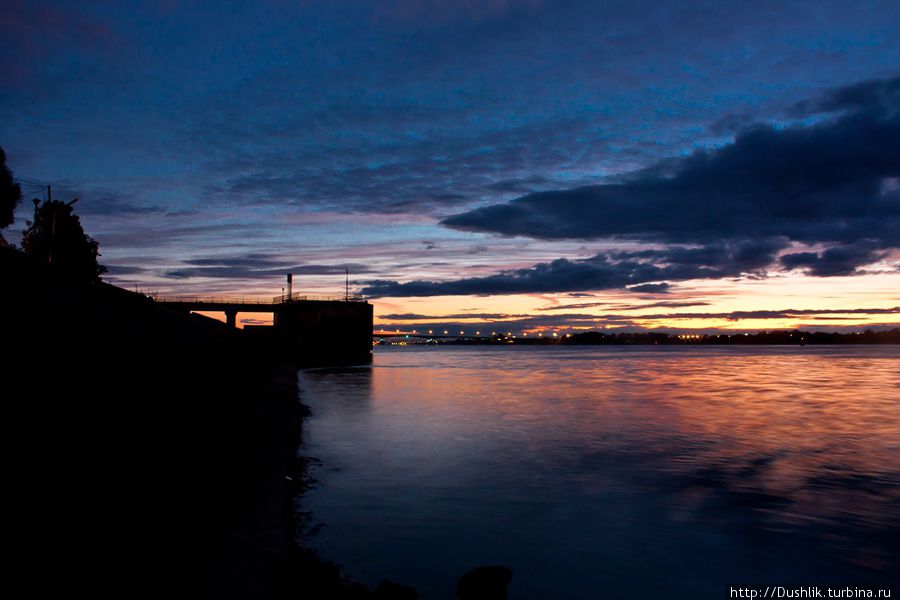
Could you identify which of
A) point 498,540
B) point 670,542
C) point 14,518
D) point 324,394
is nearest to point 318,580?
point 14,518

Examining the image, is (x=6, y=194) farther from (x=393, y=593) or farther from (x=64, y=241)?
(x=393, y=593)

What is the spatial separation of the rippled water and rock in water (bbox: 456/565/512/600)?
0.81 m

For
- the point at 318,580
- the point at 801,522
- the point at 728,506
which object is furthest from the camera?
the point at 728,506

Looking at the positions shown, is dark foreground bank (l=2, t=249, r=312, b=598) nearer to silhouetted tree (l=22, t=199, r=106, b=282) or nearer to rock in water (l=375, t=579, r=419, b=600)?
rock in water (l=375, t=579, r=419, b=600)

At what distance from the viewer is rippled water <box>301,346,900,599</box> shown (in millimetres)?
10703

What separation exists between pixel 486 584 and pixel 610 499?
7.49 metres

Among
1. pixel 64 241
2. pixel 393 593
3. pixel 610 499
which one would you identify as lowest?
pixel 610 499

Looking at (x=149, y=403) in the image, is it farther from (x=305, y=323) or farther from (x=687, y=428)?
(x=305, y=323)

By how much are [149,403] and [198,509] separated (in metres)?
5.96

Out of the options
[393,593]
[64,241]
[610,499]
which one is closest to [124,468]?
[393,593]

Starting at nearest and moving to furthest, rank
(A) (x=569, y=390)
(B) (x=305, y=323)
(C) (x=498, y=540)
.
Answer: (C) (x=498, y=540)
(A) (x=569, y=390)
(B) (x=305, y=323)

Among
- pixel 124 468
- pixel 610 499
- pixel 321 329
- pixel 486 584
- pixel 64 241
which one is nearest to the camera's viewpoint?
pixel 486 584

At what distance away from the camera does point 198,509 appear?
31.9 feet

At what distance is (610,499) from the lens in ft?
50.3
